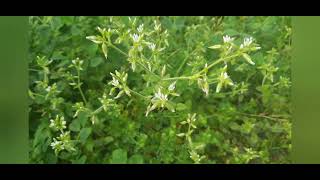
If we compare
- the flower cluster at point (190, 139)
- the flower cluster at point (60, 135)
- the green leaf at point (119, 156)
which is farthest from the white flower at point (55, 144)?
the flower cluster at point (190, 139)

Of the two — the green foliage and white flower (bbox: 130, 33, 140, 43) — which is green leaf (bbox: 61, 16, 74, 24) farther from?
white flower (bbox: 130, 33, 140, 43)

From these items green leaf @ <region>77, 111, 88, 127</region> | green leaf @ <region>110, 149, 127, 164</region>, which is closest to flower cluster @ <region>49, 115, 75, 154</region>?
green leaf @ <region>77, 111, 88, 127</region>

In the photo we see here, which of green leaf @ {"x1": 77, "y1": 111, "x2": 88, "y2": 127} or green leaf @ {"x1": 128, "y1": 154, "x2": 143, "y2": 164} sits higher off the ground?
green leaf @ {"x1": 77, "y1": 111, "x2": 88, "y2": 127}

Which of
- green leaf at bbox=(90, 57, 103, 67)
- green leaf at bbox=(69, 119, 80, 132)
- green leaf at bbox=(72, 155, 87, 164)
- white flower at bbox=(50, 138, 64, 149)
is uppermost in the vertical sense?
green leaf at bbox=(90, 57, 103, 67)

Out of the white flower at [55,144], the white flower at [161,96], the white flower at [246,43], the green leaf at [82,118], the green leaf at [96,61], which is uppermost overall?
the white flower at [246,43]

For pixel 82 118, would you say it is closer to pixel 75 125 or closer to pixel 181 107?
pixel 75 125

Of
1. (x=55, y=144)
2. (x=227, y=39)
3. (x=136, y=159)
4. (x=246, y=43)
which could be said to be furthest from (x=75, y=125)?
(x=246, y=43)

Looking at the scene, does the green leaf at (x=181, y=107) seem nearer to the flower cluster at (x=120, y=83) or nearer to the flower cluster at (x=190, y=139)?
the flower cluster at (x=190, y=139)
